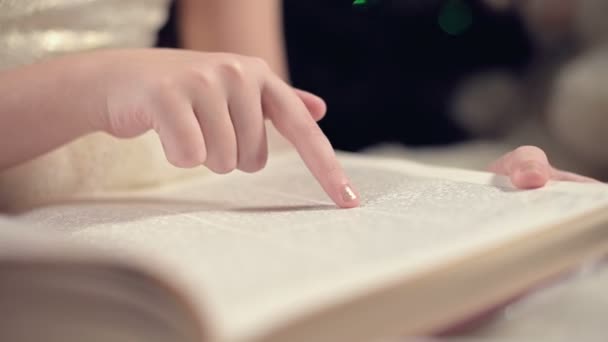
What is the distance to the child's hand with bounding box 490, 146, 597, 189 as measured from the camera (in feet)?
1.01

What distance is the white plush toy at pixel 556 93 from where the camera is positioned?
2.06 ft

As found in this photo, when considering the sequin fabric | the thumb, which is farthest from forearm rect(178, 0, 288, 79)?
the thumb

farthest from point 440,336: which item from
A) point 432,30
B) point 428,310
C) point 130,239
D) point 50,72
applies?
point 432,30

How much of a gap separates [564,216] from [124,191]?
283mm

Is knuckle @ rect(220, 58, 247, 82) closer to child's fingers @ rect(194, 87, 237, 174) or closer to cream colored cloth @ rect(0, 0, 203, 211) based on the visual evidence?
child's fingers @ rect(194, 87, 237, 174)

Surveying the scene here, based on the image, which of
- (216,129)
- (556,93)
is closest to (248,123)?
(216,129)

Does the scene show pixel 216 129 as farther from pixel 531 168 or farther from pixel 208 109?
pixel 531 168

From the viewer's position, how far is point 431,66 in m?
0.83

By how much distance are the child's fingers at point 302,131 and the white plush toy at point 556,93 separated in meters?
0.31

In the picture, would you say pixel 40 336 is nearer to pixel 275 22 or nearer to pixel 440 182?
pixel 440 182

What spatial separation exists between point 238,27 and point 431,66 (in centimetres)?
33

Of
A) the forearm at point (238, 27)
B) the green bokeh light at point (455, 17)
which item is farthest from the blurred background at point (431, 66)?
the forearm at point (238, 27)

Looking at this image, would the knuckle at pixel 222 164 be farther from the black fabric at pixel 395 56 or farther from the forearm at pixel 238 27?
the black fabric at pixel 395 56

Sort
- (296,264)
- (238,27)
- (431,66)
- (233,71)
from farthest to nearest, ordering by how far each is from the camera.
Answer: (431,66)
(238,27)
(233,71)
(296,264)
